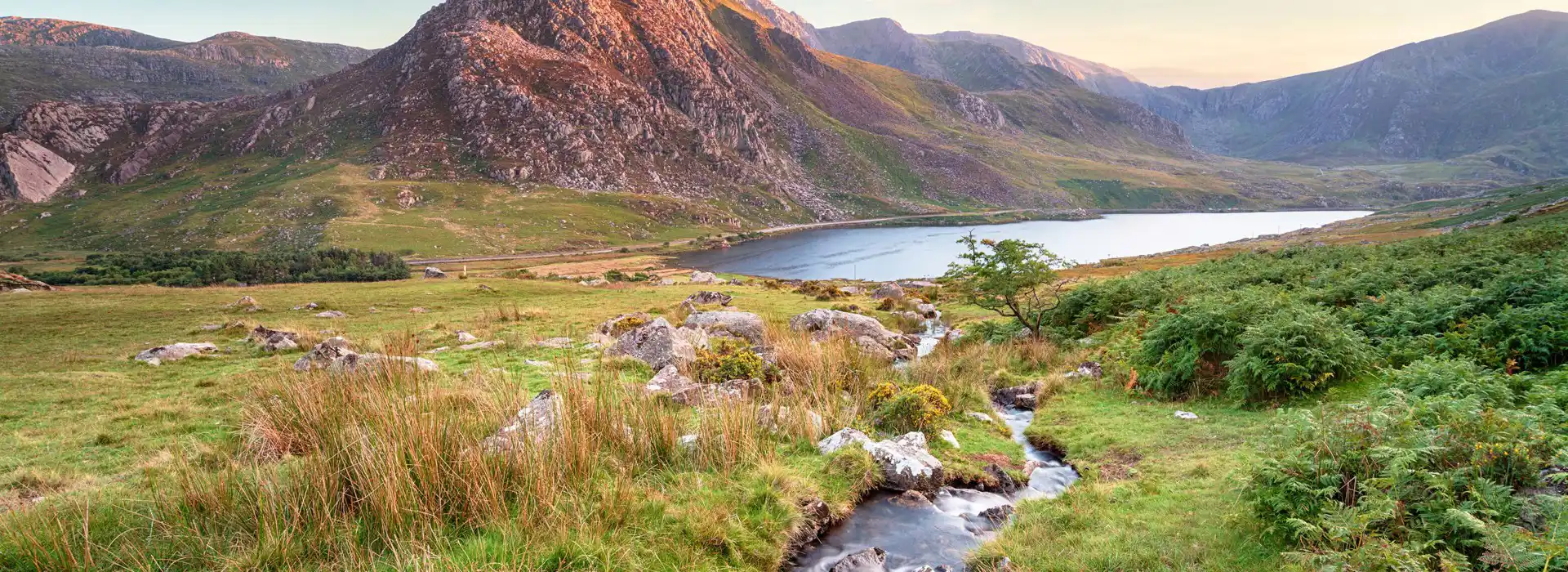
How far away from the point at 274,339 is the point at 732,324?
1260cm

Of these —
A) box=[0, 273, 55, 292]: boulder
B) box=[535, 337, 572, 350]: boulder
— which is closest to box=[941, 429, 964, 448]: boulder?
box=[535, 337, 572, 350]: boulder

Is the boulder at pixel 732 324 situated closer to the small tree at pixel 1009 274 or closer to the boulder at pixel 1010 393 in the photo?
the boulder at pixel 1010 393

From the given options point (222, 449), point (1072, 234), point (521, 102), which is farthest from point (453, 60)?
point (222, 449)

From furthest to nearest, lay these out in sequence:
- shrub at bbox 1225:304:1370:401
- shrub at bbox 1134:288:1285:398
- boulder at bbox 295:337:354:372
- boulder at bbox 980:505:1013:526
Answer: boulder at bbox 295:337:354:372, shrub at bbox 1134:288:1285:398, shrub at bbox 1225:304:1370:401, boulder at bbox 980:505:1013:526

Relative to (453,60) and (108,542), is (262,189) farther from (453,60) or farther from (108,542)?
(108,542)

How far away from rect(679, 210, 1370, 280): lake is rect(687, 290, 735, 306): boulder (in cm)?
3438

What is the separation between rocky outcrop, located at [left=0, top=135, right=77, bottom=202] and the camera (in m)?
123

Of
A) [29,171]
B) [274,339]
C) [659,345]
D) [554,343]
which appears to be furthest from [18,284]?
[29,171]

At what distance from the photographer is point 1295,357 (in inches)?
399

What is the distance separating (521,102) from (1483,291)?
569ft

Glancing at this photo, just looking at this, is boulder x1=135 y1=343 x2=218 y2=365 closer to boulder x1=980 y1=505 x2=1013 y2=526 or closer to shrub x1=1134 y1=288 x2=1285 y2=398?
boulder x1=980 y1=505 x2=1013 y2=526

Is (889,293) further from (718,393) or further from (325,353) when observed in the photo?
(325,353)

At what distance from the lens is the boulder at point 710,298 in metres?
30.3

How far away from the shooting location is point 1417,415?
5.93m
